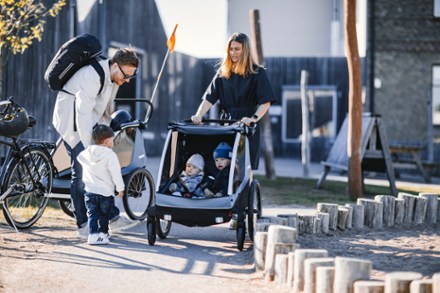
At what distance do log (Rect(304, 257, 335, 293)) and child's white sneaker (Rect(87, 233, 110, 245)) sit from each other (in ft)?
8.46

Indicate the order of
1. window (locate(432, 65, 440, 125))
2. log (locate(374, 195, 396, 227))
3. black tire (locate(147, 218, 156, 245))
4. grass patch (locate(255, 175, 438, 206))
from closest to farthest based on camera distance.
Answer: black tire (locate(147, 218, 156, 245)) → log (locate(374, 195, 396, 227)) → grass patch (locate(255, 175, 438, 206)) → window (locate(432, 65, 440, 125))

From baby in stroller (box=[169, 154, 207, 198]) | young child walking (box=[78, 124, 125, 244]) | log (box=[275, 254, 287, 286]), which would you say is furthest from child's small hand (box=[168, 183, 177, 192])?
log (box=[275, 254, 287, 286])

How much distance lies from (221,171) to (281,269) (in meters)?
2.08

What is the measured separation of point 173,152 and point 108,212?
865 millimetres

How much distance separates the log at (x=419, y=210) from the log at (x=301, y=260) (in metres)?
4.12

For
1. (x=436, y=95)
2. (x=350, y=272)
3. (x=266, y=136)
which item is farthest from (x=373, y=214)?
(x=436, y=95)

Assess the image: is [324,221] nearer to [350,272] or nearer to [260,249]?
[260,249]

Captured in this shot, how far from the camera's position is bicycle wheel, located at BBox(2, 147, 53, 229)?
24.5ft

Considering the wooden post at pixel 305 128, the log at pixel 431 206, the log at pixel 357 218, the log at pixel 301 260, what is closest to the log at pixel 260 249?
the log at pixel 301 260

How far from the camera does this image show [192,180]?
7211mm

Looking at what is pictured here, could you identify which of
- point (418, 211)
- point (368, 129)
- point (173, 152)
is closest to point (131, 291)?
point (173, 152)

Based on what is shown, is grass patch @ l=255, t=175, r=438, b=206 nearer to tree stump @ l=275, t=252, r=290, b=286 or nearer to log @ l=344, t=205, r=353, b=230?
log @ l=344, t=205, r=353, b=230

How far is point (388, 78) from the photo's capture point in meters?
24.1

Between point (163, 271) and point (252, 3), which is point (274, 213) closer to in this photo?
point (163, 271)
